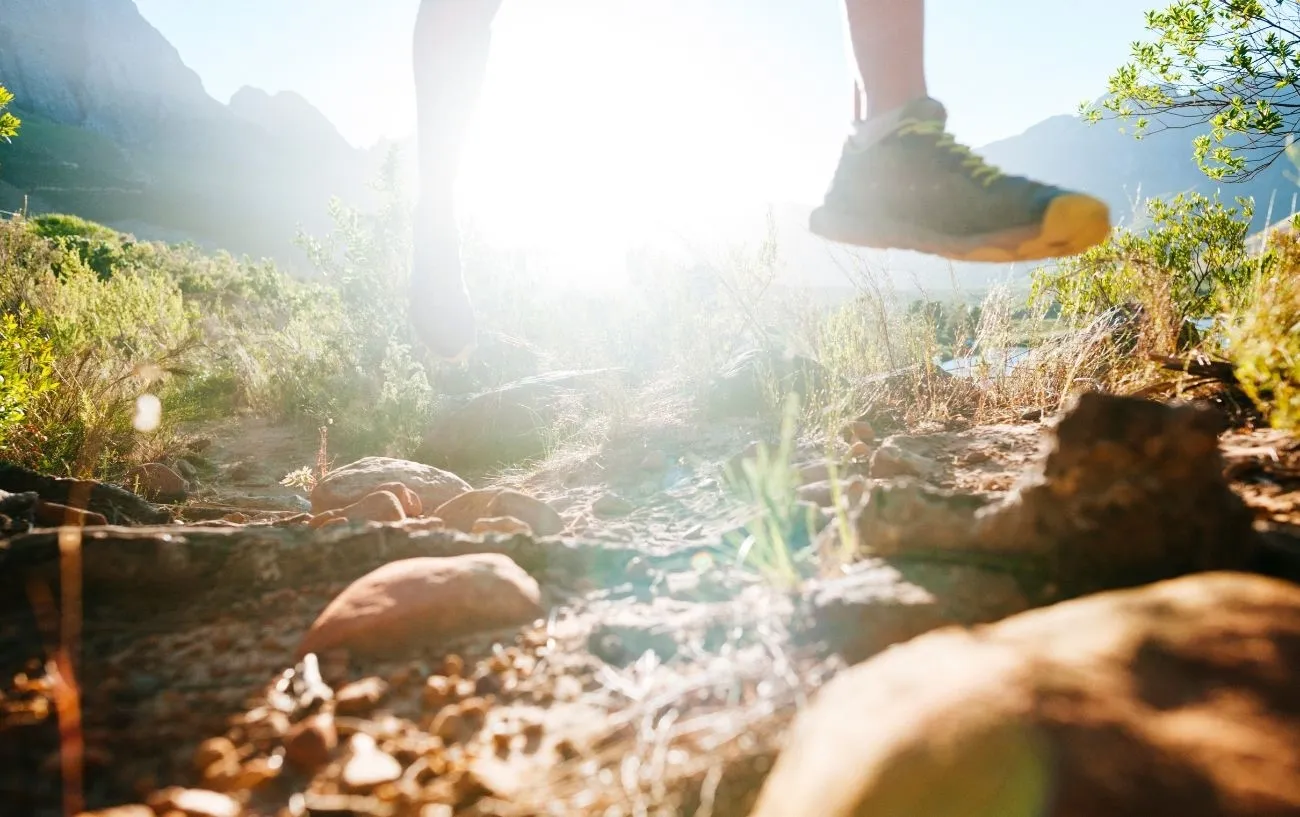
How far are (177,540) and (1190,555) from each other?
1.84 meters

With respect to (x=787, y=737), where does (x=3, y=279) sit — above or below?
above

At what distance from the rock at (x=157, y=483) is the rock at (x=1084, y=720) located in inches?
154

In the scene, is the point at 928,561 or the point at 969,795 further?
the point at 928,561

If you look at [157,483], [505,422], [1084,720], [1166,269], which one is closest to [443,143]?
[1084,720]

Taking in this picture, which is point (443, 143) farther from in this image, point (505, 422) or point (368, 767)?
point (505, 422)

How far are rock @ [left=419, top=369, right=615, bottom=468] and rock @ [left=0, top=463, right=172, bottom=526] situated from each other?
7.10 ft

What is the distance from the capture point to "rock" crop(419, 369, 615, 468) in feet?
14.5

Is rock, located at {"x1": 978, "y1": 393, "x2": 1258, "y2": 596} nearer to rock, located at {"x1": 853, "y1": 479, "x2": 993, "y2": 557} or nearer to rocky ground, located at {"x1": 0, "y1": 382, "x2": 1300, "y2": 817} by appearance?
rocky ground, located at {"x1": 0, "y1": 382, "x2": 1300, "y2": 817}

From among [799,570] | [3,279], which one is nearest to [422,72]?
[799,570]

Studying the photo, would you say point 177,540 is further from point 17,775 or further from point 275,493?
point 275,493

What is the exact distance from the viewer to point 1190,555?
91 cm

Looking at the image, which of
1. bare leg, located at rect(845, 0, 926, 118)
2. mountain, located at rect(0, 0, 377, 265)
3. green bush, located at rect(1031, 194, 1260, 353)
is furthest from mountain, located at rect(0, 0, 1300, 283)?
bare leg, located at rect(845, 0, 926, 118)

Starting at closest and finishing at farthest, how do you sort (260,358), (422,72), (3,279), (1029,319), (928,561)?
1. (928,561)
2. (422,72)
3. (1029,319)
4. (3,279)
5. (260,358)

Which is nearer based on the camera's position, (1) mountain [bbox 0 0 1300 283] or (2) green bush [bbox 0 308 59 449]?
(2) green bush [bbox 0 308 59 449]
